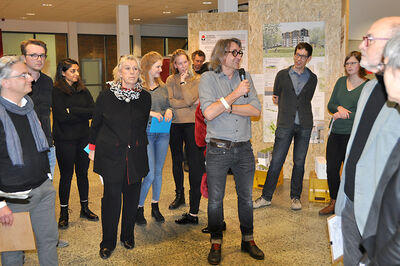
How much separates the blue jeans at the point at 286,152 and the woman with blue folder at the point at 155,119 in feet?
4.30

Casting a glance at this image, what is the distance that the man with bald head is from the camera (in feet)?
5.38

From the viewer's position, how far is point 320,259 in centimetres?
323

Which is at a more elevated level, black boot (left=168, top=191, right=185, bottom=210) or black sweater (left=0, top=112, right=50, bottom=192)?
black sweater (left=0, top=112, right=50, bottom=192)

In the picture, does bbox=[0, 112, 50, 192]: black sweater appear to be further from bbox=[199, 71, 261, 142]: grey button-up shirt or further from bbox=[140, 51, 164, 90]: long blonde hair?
bbox=[140, 51, 164, 90]: long blonde hair

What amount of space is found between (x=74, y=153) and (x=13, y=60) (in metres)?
1.59

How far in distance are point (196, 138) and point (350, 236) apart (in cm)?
166

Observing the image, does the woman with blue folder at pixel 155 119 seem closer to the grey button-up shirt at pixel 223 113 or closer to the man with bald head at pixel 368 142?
the grey button-up shirt at pixel 223 113

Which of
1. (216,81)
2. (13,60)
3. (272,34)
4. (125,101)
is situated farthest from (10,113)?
(272,34)

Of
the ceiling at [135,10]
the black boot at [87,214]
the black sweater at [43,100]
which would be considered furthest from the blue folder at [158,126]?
the ceiling at [135,10]

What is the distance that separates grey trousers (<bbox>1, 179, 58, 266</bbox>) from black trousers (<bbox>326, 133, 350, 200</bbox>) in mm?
2844

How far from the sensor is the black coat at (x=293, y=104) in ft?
14.2

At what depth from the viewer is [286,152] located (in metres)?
4.44

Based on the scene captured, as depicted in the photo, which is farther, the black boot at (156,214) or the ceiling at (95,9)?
the ceiling at (95,9)

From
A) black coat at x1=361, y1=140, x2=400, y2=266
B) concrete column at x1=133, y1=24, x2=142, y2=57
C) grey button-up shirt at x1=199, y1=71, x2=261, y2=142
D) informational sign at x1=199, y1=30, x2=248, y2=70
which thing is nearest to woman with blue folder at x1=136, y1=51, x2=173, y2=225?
grey button-up shirt at x1=199, y1=71, x2=261, y2=142
